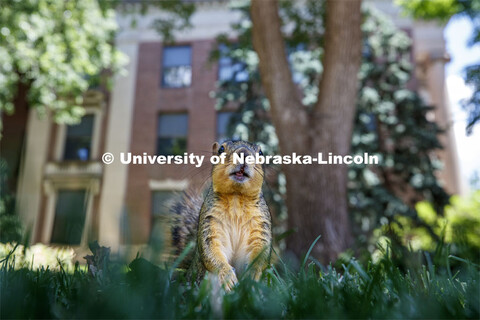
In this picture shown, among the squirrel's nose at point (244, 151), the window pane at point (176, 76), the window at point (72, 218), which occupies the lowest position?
the window at point (72, 218)

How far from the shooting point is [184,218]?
2529mm

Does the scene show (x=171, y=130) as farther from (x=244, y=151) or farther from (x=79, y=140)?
(x=244, y=151)

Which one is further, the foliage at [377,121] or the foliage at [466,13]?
the foliage at [377,121]

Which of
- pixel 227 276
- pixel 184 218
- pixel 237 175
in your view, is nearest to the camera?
pixel 227 276

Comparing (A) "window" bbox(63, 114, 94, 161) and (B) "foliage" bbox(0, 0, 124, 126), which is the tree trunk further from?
(A) "window" bbox(63, 114, 94, 161)

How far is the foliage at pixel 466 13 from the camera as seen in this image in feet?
14.5

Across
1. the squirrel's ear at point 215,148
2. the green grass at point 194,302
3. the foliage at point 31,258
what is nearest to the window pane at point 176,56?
the foliage at point 31,258

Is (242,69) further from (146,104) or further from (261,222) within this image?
(261,222)

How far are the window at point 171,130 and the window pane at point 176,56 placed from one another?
2.11m

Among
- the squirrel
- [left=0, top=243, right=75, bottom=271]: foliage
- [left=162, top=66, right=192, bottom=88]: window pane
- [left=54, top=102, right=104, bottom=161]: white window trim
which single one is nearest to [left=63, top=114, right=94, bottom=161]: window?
[left=54, top=102, right=104, bottom=161]: white window trim

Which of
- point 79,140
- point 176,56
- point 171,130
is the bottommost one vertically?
point 79,140

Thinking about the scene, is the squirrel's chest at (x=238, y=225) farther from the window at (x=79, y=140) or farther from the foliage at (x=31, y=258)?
the window at (x=79, y=140)

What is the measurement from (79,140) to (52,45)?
7071 millimetres

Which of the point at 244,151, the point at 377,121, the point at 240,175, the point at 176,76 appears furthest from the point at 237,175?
the point at 176,76
